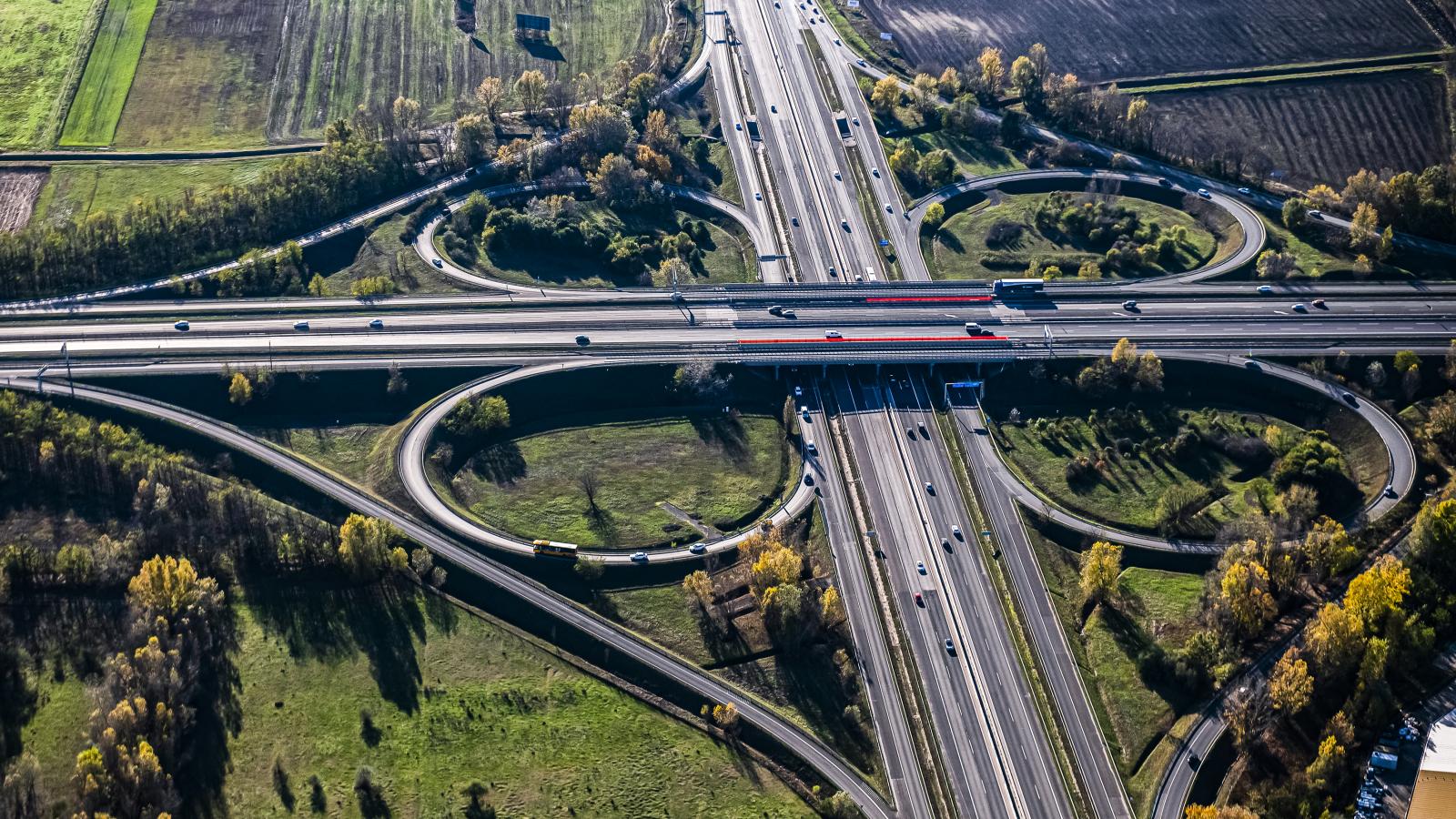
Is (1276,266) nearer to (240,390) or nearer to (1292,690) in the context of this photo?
(1292,690)

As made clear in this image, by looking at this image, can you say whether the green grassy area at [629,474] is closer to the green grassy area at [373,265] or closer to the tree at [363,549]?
the tree at [363,549]

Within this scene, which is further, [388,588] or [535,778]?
[388,588]

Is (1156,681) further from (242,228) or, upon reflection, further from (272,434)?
(242,228)

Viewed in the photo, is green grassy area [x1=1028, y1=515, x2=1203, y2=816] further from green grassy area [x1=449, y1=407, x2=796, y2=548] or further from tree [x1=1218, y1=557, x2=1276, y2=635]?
green grassy area [x1=449, y1=407, x2=796, y2=548]

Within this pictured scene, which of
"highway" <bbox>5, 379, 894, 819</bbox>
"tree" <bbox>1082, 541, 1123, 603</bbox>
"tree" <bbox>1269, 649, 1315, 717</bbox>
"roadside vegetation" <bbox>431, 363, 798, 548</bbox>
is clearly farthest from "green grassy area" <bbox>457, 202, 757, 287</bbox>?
"tree" <bbox>1269, 649, 1315, 717</bbox>

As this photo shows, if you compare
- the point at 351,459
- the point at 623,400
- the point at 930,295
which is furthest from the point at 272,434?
the point at 930,295

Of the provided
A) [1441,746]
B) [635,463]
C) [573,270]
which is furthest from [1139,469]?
[573,270]
